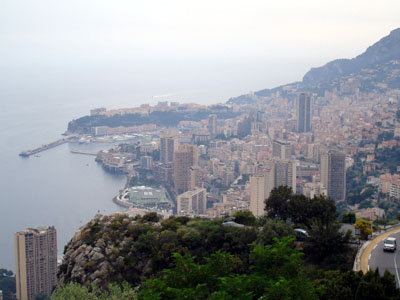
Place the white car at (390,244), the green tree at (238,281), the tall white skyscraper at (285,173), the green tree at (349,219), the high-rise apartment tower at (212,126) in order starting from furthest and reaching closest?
the high-rise apartment tower at (212,126) < the tall white skyscraper at (285,173) < the green tree at (349,219) < the white car at (390,244) < the green tree at (238,281)

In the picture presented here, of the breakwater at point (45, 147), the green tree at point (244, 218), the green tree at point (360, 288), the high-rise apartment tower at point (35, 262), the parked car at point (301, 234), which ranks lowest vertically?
the high-rise apartment tower at point (35, 262)

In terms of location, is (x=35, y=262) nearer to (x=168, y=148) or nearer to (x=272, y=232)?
(x=272, y=232)

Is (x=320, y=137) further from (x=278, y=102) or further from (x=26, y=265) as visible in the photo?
(x=26, y=265)

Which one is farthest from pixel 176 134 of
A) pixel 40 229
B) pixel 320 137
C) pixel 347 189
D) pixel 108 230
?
pixel 108 230

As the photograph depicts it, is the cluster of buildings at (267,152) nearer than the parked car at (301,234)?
No

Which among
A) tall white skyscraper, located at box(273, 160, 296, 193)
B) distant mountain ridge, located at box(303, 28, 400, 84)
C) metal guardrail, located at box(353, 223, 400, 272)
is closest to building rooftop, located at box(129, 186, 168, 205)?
tall white skyscraper, located at box(273, 160, 296, 193)

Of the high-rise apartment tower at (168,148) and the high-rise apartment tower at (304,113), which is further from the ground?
the high-rise apartment tower at (304,113)

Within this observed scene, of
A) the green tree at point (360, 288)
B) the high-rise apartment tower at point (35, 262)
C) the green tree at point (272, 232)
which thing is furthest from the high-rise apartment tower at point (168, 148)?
the green tree at point (360, 288)

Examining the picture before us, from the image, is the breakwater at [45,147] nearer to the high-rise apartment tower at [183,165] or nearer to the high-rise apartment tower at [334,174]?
the high-rise apartment tower at [183,165]
